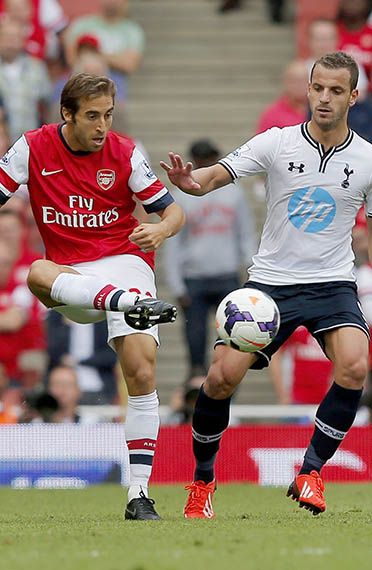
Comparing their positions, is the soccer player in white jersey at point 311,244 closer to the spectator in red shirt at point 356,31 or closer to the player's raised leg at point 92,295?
the player's raised leg at point 92,295

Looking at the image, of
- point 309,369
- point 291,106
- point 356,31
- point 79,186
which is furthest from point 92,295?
point 356,31

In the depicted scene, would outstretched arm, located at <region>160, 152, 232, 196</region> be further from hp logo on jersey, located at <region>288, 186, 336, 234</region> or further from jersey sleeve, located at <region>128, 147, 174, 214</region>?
hp logo on jersey, located at <region>288, 186, 336, 234</region>

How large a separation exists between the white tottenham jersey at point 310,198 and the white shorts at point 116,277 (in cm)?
71

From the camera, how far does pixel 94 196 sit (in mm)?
7414

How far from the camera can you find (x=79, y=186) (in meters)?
7.43

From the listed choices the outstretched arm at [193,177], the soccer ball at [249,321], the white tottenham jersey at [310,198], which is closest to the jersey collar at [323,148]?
the white tottenham jersey at [310,198]

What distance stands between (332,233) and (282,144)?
60 cm

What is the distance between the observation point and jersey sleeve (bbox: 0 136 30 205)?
7.36 metres

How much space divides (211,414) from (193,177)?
1352mm

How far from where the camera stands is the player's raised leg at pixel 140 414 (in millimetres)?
7148

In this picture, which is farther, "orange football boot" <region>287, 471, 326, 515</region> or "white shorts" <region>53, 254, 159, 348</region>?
"white shorts" <region>53, 254, 159, 348</region>

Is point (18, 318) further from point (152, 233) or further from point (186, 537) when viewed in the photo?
point (186, 537)

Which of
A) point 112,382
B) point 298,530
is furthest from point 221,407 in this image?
point 112,382

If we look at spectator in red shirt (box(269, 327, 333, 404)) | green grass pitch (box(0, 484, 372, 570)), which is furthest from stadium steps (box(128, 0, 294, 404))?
green grass pitch (box(0, 484, 372, 570))
